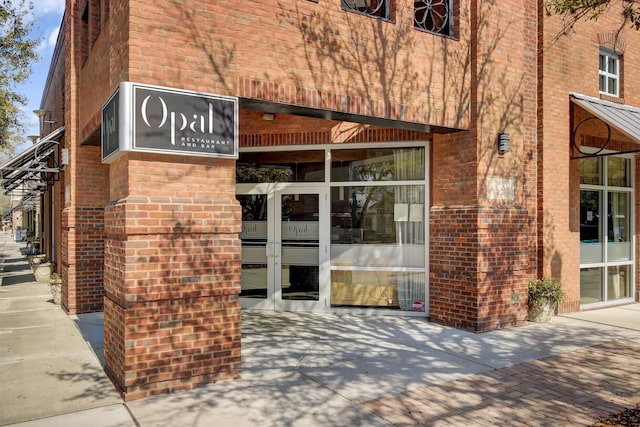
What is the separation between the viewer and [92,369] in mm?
5473

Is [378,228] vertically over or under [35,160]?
under

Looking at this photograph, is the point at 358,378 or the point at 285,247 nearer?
the point at 358,378

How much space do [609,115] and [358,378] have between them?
21.7 ft

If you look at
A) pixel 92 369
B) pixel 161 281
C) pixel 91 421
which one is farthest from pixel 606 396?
pixel 92 369

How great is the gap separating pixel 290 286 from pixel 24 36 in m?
10.8

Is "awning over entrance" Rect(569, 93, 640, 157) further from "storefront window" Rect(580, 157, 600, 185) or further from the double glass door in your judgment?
the double glass door

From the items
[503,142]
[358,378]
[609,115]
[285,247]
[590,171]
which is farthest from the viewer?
[590,171]

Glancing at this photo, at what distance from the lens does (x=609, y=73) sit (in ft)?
31.9

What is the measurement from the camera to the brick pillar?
4.57 meters

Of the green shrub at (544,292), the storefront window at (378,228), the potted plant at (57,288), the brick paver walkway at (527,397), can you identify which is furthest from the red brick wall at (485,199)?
the potted plant at (57,288)

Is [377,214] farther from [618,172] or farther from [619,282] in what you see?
[619,282]

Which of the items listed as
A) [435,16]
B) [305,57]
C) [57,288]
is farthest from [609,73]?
[57,288]

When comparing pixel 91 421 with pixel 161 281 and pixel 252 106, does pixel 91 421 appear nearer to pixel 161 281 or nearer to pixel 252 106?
pixel 161 281

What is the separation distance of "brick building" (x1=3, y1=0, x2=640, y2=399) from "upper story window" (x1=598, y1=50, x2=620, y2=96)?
5 cm
